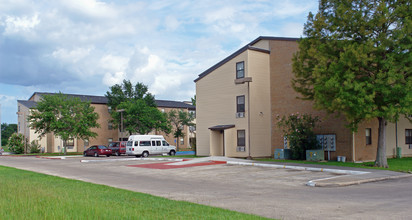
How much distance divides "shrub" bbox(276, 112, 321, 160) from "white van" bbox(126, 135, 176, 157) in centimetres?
1625

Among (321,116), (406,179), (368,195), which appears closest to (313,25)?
(321,116)

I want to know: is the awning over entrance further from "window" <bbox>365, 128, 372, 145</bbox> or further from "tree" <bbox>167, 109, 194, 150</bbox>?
"tree" <bbox>167, 109, 194, 150</bbox>

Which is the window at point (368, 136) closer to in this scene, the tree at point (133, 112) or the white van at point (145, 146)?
the white van at point (145, 146)

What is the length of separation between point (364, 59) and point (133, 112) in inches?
1631

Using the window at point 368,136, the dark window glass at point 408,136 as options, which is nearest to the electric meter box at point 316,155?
the window at point 368,136

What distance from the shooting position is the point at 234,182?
16.3m

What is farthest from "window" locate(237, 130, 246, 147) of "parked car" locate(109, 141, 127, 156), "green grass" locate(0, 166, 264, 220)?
"green grass" locate(0, 166, 264, 220)

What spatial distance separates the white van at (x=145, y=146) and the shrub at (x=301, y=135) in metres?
16.2

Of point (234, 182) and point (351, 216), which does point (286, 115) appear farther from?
point (351, 216)

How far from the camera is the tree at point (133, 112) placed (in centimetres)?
5662

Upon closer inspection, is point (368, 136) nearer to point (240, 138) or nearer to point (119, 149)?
point (240, 138)

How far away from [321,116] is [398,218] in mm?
20759

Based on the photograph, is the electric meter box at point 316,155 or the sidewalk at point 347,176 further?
the electric meter box at point 316,155

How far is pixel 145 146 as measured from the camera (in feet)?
129
